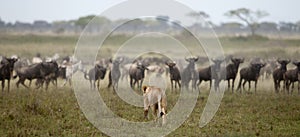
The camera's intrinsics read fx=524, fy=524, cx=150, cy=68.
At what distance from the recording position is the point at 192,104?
18.6 metres

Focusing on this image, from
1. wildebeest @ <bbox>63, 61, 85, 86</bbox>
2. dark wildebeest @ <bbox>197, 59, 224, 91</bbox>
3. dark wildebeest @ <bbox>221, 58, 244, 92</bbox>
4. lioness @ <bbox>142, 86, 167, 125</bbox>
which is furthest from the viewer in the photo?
wildebeest @ <bbox>63, 61, 85, 86</bbox>

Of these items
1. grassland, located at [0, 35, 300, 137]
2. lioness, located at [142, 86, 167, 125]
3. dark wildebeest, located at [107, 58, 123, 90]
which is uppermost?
lioness, located at [142, 86, 167, 125]

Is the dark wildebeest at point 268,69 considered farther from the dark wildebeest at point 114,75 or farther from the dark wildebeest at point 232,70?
the dark wildebeest at point 114,75

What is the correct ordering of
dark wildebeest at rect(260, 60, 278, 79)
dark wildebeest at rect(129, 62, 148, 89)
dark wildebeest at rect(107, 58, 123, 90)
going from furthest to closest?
dark wildebeest at rect(260, 60, 278, 79), dark wildebeest at rect(129, 62, 148, 89), dark wildebeest at rect(107, 58, 123, 90)

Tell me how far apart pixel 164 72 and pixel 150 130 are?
1940 cm

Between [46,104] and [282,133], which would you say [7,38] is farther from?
[282,133]

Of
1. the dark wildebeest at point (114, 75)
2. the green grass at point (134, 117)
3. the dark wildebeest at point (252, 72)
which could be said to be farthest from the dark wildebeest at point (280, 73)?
the dark wildebeest at point (114, 75)

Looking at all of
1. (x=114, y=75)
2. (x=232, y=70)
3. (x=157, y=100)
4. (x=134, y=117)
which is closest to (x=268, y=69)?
(x=232, y=70)

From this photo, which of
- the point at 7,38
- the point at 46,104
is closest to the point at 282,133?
the point at 46,104

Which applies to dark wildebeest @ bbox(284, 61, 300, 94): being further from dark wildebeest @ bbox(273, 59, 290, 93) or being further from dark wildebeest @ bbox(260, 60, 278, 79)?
dark wildebeest @ bbox(260, 60, 278, 79)

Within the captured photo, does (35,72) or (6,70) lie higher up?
(6,70)

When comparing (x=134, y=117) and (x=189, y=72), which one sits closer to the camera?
(x=134, y=117)

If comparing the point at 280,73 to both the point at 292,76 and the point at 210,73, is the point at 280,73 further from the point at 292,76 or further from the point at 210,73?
the point at 210,73

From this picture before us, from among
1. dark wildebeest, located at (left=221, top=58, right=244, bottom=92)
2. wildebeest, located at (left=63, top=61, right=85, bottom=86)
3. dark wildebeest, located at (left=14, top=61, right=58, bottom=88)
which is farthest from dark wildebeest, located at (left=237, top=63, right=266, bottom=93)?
wildebeest, located at (left=63, top=61, right=85, bottom=86)
